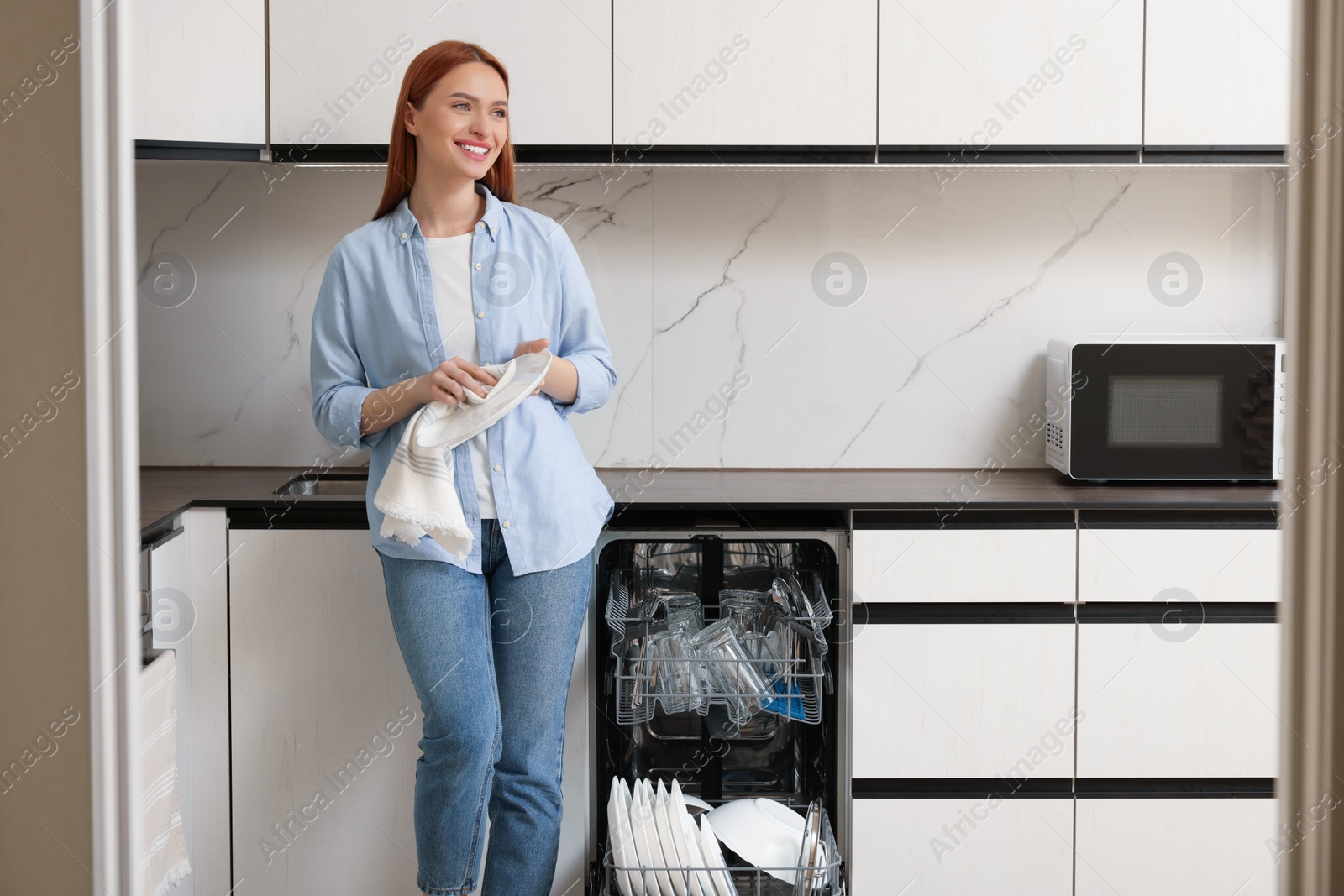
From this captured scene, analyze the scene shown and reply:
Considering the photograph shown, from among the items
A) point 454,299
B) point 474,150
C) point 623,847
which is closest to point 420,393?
point 454,299

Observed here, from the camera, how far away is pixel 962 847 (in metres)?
2.15

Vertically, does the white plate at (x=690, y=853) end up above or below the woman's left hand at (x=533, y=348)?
below

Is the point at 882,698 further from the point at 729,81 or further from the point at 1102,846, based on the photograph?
the point at 729,81

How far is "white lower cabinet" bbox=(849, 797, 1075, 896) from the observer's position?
214 centimetres

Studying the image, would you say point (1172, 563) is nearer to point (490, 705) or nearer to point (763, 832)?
point (763, 832)

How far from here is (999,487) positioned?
2.29 meters

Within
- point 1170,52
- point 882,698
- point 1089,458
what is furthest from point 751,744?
point 1170,52

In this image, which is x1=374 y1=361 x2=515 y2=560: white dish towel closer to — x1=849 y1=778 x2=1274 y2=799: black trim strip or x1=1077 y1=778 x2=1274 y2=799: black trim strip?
x1=849 y1=778 x2=1274 y2=799: black trim strip

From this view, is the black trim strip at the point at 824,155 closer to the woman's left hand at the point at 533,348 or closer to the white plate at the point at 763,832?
the woman's left hand at the point at 533,348

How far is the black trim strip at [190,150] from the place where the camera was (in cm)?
219

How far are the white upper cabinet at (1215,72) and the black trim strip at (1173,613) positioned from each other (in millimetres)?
941

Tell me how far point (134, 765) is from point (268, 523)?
1849 millimetres

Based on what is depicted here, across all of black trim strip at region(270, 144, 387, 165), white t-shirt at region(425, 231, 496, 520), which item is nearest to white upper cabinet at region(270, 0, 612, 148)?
black trim strip at region(270, 144, 387, 165)

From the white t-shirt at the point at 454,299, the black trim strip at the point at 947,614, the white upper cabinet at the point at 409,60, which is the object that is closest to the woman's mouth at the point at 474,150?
the white t-shirt at the point at 454,299
